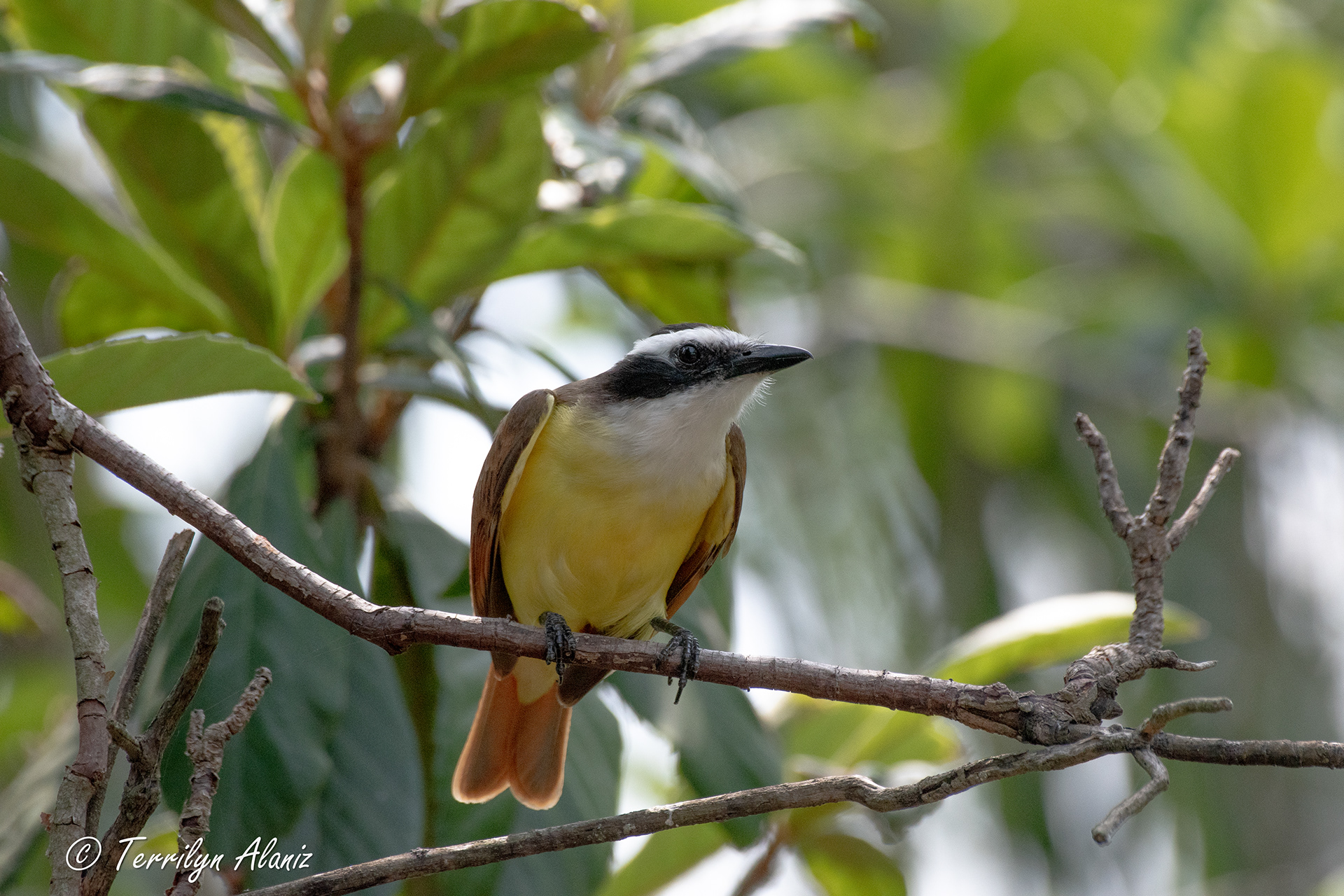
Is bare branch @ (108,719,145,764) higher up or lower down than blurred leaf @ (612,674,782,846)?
lower down

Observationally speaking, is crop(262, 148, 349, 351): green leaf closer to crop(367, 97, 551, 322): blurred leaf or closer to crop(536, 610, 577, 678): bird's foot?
crop(367, 97, 551, 322): blurred leaf

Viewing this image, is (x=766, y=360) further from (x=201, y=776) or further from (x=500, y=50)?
(x=201, y=776)

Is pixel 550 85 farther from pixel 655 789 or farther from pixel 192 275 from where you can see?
pixel 655 789

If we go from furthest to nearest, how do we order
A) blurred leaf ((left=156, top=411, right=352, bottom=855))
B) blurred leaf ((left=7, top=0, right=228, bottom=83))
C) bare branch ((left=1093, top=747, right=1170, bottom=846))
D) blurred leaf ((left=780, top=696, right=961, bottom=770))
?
blurred leaf ((left=780, top=696, right=961, bottom=770))
blurred leaf ((left=7, top=0, right=228, bottom=83))
blurred leaf ((left=156, top=411, right=352, bottom=855))
bare branch ((left=1093, top=747, right=1170, bottom=846))

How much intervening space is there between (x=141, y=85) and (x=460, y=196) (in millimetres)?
698

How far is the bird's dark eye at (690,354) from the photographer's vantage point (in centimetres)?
323

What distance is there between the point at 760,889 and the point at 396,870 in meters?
1.49

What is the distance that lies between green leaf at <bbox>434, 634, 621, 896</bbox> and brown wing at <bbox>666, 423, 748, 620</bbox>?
0.40 meters

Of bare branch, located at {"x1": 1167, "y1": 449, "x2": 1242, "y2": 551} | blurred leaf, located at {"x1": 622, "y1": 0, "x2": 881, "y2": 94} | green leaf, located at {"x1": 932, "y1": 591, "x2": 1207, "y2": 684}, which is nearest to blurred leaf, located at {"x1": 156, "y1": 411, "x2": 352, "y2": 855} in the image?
green leaf, located at {"x1": 932, "y1": 591, "x2": 1207, "y2": 684}

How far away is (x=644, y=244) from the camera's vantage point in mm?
2871

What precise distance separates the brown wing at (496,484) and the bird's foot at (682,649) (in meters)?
0.41

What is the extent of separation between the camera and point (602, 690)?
3.07m

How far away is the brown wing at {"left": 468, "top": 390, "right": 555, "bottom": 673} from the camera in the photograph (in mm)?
2902

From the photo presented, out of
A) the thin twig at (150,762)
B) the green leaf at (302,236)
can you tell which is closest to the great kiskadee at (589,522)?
the green leaf at (302,236)
